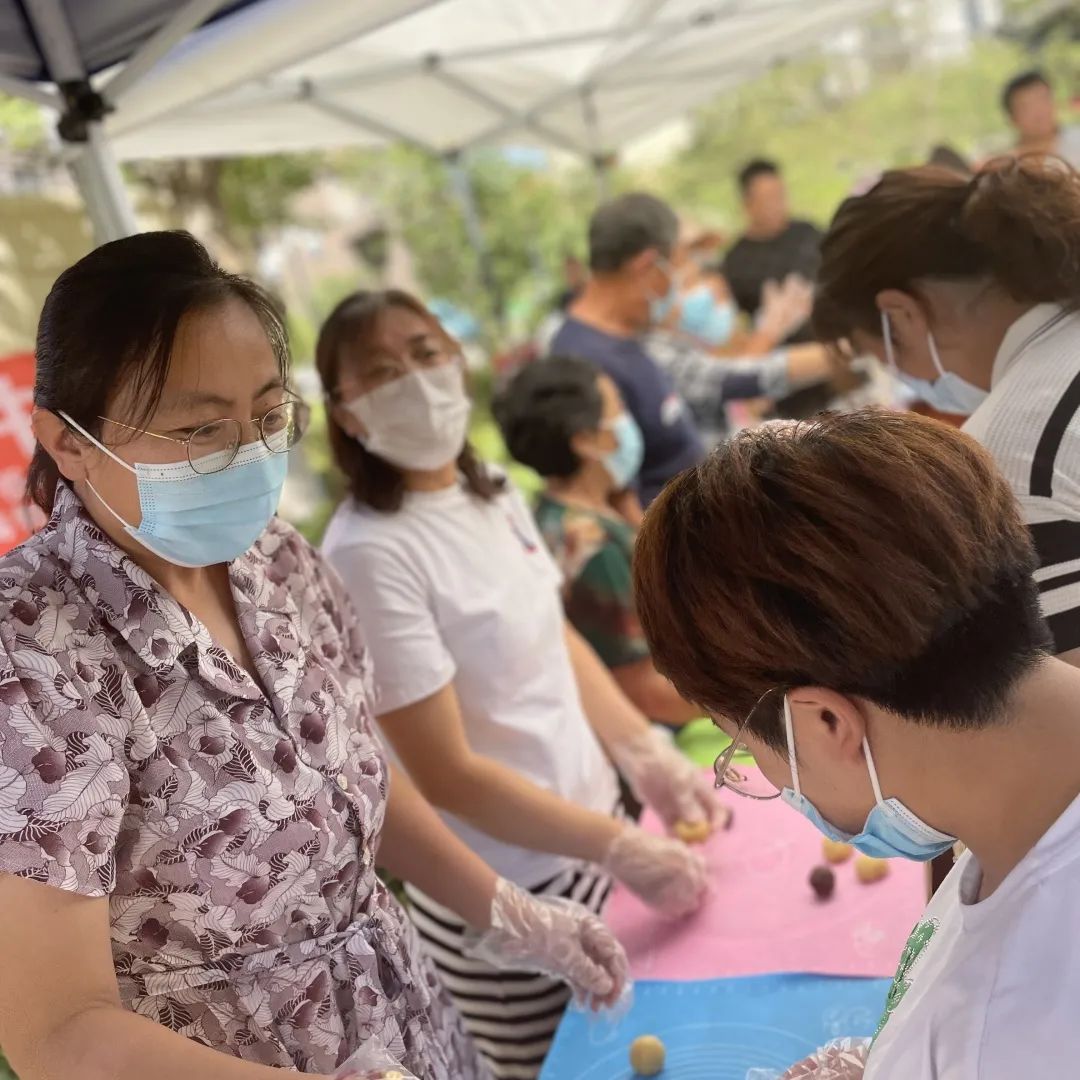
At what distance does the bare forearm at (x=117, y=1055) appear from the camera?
1182 millimetres

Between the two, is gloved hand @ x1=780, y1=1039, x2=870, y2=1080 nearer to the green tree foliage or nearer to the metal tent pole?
the metal tent pole

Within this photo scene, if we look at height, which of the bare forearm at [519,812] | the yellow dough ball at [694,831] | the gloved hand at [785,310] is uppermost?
the bare forearm at [519,812]

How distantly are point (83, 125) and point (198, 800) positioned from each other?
1447mm

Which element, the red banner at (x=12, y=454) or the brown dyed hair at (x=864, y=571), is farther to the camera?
the red banner at (x=12, y=454)

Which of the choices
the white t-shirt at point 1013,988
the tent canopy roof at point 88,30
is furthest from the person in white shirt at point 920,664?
the tent canopy roof at point 88,30

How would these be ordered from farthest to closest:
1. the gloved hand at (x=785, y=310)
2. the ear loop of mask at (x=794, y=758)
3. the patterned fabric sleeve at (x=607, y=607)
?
the gloved hand at (x=785, y=310), the patterned fabric sleeve at (x=607, y=607), the ear loop of mask at (x=794, y=758)

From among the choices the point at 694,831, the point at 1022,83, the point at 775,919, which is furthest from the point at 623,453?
the point at 1022,83

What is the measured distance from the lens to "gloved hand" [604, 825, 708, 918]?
2.04 m

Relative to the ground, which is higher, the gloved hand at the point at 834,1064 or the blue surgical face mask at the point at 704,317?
the gloved hand at the point at 834,1064

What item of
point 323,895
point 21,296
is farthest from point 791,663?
point 21,296

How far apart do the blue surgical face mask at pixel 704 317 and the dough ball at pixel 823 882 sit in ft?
12.5

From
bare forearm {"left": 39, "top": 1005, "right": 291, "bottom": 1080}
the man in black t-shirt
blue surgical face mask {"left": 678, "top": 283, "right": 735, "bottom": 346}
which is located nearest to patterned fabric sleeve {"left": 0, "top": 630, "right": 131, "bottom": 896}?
bare forearm {"left": 39, "top": 1005, "right": 291, "bottom": 1080}

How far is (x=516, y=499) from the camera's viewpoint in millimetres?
2408

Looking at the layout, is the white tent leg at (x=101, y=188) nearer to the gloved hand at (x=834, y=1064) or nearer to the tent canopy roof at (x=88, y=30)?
the tent canopy roof at (x=88, y=30)
